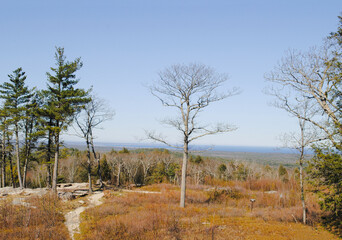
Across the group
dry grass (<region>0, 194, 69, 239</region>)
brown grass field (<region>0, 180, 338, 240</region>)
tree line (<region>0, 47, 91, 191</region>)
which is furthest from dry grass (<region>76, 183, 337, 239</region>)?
tree line (<region>0, 47, 91, 191</region>)

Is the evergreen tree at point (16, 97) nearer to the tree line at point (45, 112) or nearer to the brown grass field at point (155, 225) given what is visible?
the tree line at point (45, 112)

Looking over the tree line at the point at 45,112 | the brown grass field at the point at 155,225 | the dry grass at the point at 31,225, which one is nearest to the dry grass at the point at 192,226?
the brown grass field at the point at 155,225

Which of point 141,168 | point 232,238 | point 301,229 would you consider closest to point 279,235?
point 301,229

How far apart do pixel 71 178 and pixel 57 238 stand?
35875 millimetres

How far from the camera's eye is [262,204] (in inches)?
731

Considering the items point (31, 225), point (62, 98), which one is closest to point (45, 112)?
point (62, 98)

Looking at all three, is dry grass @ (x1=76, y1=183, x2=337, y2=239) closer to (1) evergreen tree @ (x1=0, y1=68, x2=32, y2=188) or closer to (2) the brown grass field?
(2) the brown grass field

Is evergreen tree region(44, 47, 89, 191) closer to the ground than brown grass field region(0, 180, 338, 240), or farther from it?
farther from it

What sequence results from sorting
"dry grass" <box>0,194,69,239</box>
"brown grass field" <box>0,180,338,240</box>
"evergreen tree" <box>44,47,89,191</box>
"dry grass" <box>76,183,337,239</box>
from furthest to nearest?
"evergreen tree" <box>44,47,89,191</box> → "dry grass" <box>76,183,337,239</box> → "brown grass field" <box>0,180,338,240</box> → "dry grass" <box>0,194,69,239</box>

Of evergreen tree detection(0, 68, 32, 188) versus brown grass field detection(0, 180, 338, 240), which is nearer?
brown grass field detection(0, 180, 338, 240)

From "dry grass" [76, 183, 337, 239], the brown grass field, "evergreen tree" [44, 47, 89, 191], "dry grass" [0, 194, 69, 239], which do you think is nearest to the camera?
"dry grass" [0, 194, 69, 239]

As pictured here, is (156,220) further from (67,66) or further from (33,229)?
(67,66)

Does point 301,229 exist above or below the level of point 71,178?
above

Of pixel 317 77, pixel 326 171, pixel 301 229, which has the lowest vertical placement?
pixel 301 229
